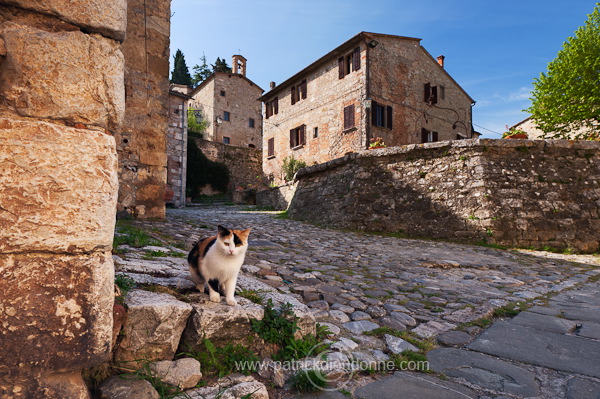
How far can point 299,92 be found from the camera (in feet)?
75.2

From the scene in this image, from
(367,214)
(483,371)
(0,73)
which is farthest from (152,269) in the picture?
(367,214)

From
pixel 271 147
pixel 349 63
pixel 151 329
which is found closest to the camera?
pixel 151 329

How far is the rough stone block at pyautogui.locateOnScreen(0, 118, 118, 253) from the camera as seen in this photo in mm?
1245

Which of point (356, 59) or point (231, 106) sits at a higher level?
point (231, 106)

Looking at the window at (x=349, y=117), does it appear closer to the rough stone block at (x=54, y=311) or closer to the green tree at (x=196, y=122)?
the green tree at (x=196, y=122)

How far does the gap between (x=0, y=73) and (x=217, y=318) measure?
4.76 feet

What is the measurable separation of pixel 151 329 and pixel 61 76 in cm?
123

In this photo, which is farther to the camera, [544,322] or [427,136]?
[427,136]

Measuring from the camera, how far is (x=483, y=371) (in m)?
1.99

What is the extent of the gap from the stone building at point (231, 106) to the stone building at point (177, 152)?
11.3 metres

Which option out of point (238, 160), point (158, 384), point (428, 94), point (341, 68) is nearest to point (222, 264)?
point (158, 384)

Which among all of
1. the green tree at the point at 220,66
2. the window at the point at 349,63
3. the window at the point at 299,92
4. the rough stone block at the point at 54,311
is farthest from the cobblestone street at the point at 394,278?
the green tree at the point at 220,66

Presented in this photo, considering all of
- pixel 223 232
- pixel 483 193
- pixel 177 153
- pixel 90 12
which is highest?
pixel 177 153

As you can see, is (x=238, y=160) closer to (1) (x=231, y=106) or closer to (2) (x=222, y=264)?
(1) (x=231, y=106)
